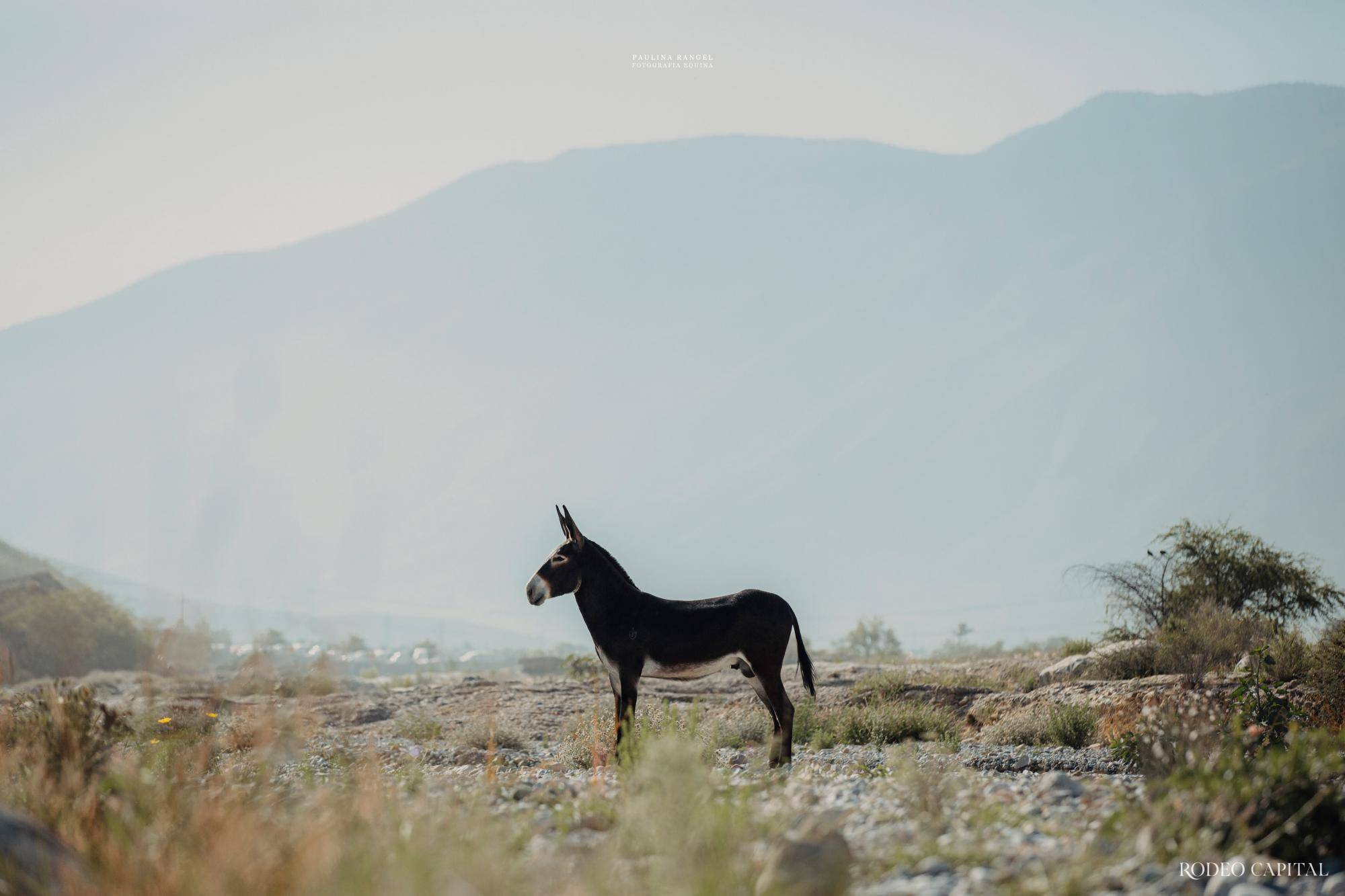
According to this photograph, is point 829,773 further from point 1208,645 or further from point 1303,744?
point 1208,645

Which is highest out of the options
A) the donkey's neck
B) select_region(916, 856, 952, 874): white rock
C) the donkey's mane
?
the donkey's mane

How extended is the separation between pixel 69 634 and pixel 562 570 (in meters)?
34.1

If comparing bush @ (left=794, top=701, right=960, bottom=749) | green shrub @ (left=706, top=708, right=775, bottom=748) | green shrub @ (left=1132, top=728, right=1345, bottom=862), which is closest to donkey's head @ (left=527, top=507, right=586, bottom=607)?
green shrub @ (left=706, top=708, right=775, bottom=748)

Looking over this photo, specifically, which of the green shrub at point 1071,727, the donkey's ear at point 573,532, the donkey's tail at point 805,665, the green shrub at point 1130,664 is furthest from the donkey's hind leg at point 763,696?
the green shrub at point 1130,664

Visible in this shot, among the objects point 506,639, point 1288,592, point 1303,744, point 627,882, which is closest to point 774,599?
point 1303,744

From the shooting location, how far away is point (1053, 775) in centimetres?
824

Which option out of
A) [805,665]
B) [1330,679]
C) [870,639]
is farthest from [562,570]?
[870,639]

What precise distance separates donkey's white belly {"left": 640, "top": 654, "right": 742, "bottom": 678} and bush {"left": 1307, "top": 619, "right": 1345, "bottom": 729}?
7.11 meters

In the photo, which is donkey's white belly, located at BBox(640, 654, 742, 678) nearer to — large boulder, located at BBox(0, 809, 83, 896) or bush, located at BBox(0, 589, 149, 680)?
Result: large boulder, located at BBox(0, 809, 83, 896)

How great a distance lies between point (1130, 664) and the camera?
20.2m

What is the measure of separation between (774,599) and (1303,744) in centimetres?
535

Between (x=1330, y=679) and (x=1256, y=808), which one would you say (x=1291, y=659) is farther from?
(x=1256, y=808)

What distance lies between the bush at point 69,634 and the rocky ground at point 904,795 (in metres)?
22.0

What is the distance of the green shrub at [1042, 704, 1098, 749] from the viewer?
14516 mm
